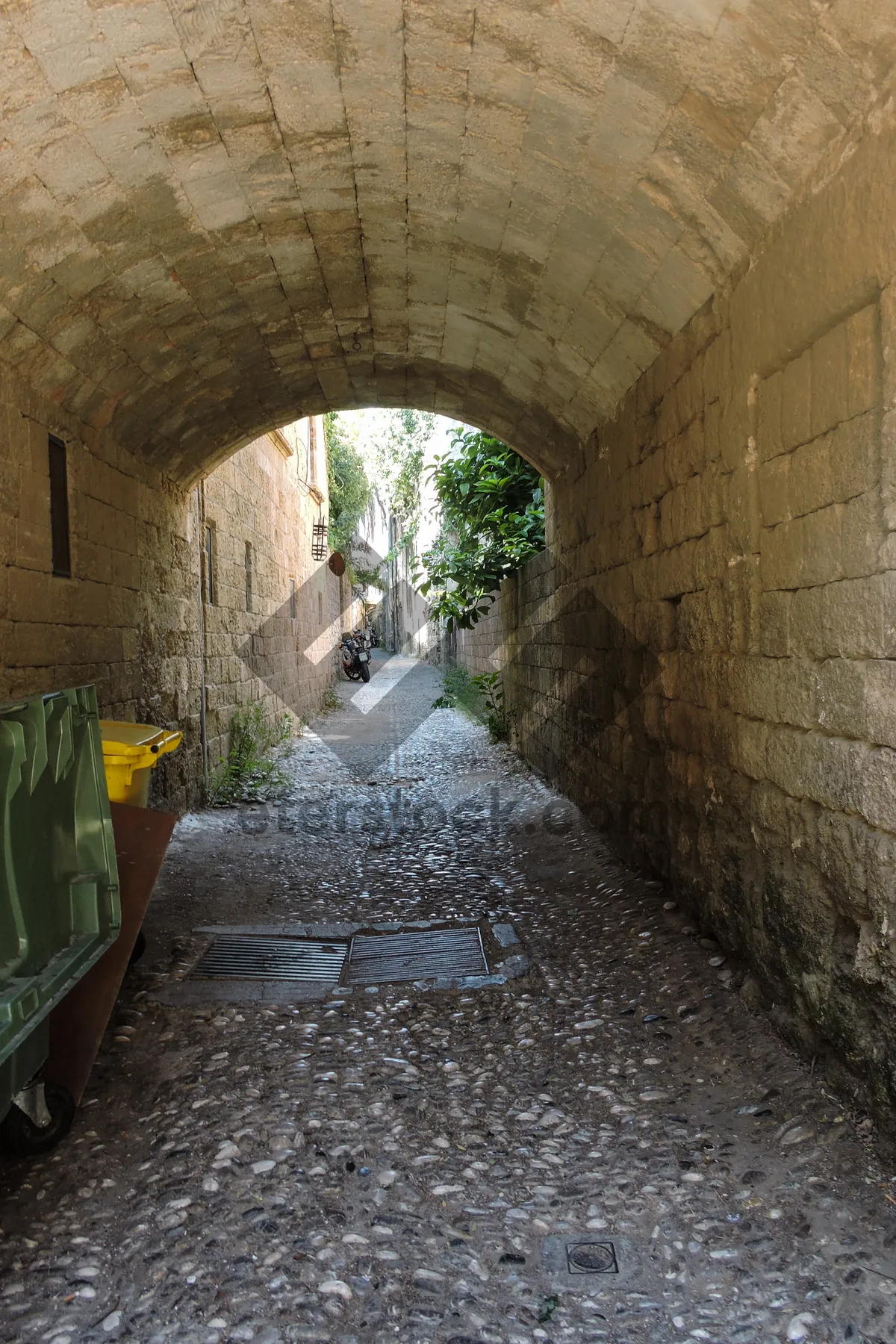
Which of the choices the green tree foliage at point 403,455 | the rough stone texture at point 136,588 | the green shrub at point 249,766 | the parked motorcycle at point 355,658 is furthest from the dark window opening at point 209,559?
the parked motorcycle at point 355,658

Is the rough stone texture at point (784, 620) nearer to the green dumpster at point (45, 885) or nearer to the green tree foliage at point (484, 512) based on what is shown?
the green dumpster at point (45, 885)

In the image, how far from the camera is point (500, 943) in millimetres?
4172

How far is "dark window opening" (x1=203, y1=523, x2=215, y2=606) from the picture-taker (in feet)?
26.0

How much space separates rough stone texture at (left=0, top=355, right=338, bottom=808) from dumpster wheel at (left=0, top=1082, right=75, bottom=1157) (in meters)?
1.88

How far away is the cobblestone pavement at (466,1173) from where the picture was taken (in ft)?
6.20

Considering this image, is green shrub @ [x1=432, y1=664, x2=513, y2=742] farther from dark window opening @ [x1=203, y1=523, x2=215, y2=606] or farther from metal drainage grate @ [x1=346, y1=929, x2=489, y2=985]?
metal drainage grate @ [x1=346, y1=929, x2=489, y2=985]

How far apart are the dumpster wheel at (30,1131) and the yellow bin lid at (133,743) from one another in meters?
1.54

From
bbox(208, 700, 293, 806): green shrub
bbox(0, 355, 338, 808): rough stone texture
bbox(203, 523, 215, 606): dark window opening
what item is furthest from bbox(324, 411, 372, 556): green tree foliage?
bbox(203, 523, 215, 606): dark window opening

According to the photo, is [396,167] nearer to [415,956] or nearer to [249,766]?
[415,956]

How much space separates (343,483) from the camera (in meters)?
21.8

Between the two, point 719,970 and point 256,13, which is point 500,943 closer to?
point 719,970

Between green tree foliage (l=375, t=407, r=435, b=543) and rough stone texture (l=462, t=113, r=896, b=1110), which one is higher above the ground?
green tree foliage (l=375, t=407, r=435, b=543)

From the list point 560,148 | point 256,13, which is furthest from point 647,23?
point 256,13

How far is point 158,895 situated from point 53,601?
1655 mm
